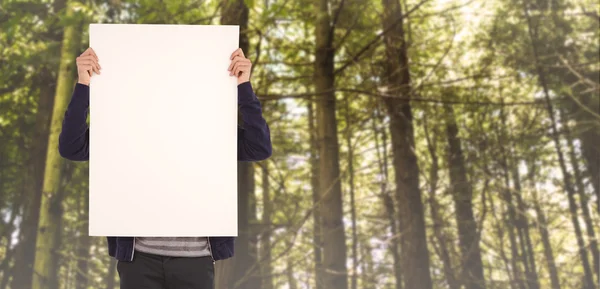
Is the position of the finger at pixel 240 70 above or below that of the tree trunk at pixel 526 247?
above

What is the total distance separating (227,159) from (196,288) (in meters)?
0.35

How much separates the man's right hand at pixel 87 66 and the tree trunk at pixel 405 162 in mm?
2353

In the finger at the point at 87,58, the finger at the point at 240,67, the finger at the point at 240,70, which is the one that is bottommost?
the finger at the point at 240,70

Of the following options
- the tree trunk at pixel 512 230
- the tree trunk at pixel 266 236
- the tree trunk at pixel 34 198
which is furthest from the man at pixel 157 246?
the tree trunk at pixel 512 230

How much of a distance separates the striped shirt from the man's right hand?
0.44 meters

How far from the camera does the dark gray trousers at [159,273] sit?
130 cm

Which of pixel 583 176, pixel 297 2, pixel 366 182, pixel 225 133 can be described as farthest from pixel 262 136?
pixel 583 176

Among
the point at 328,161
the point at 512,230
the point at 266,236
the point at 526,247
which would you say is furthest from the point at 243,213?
the point at 526,247

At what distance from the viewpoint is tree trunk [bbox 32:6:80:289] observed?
10.1 feet

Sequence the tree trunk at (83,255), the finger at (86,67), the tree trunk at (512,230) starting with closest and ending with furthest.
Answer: the finger at (86,67) < the tree trunk at (83,255) < the tree trunk at (512,230)

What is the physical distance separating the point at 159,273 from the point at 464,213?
2438 millimetres

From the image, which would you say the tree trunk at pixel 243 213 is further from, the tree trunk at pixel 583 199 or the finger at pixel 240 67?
the tree trunk at pixel 583 199

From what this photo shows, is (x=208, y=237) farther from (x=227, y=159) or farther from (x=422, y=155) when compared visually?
(x=422, y=155)

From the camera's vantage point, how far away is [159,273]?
1313 millimetres
